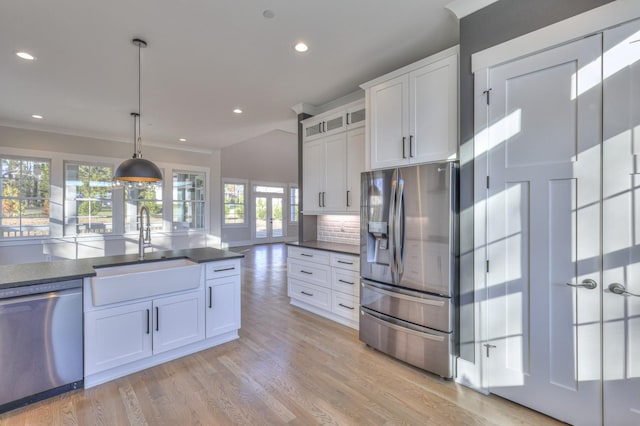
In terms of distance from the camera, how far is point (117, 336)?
7.96ft

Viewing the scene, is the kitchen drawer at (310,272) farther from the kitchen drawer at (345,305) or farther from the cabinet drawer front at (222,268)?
the cabinet drawer front at (222,268)

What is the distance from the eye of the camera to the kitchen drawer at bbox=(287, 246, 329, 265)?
3.74 meters

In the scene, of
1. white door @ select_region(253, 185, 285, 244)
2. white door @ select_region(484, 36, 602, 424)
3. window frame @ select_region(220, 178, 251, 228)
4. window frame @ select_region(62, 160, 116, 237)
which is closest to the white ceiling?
white door @ select_region(484, 36, 602, 424)

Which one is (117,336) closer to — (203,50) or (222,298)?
(222,298)

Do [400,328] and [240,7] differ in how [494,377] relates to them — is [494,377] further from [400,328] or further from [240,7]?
[240,7]

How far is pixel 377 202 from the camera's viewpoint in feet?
9.37

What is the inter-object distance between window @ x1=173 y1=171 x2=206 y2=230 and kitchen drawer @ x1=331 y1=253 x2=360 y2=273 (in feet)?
17.3

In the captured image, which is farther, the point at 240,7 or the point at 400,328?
the point at 400,328

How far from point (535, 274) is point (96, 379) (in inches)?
135

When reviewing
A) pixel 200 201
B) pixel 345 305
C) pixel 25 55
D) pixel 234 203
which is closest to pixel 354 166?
pixel 345 305

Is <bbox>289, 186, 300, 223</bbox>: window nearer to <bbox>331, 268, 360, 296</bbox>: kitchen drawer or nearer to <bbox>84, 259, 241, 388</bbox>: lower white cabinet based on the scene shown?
<bbox>331, 268, 360, 296</bbox>: kitchen drawer

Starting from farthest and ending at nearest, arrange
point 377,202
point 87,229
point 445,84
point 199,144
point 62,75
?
point 199,144
point 87,229
point 62,75
point 377,202
point 445,84

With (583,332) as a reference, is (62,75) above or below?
above

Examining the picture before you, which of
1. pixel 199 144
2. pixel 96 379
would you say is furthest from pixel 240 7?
pixel 199 144
